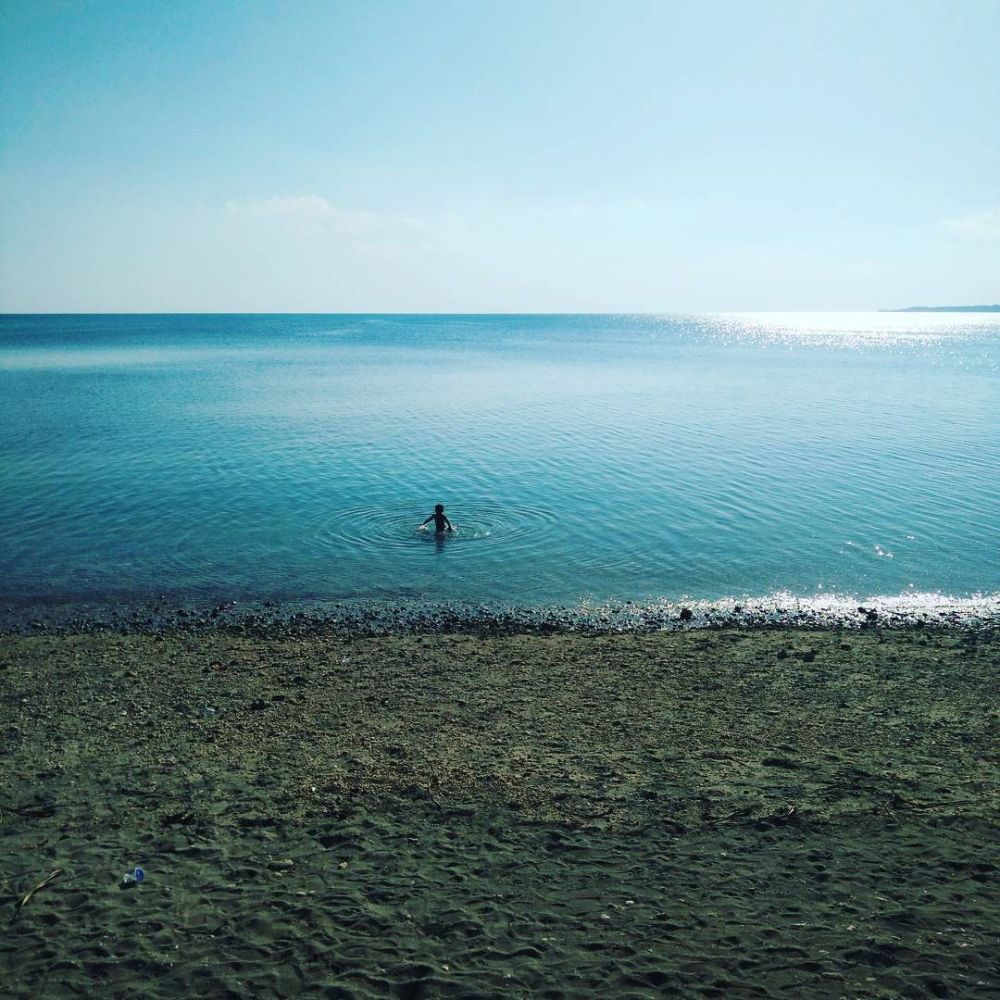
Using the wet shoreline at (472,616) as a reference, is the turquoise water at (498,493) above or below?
above

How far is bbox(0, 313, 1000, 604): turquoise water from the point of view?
23.3 metres

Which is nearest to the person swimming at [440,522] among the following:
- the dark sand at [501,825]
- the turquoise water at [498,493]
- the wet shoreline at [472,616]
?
the turquoise water at [498,493]

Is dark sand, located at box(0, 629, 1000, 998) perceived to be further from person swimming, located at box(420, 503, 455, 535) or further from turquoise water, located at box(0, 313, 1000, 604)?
person swimming, located at box(420, 503, 455, 535)

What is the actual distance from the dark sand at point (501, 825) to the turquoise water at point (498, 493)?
6.59 meters

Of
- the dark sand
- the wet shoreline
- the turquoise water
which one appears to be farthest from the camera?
the turquoise water

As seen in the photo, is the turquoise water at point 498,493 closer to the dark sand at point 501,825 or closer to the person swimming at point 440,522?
the person swimming at point 440,522

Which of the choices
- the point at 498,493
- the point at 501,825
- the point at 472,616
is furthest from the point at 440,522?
the point at 501,825

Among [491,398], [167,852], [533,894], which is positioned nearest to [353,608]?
[167,852]

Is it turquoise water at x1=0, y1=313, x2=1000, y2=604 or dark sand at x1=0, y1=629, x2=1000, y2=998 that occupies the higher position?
turquoise water at x1=0, y1=313, x2=1000, y2=604

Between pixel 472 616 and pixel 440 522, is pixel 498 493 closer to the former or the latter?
pixel 440 522

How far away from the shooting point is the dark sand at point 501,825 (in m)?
8.04

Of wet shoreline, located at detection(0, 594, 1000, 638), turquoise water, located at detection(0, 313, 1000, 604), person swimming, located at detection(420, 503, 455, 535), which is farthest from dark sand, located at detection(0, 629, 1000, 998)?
person swimming, located at detection(420, 503, 455, 535)

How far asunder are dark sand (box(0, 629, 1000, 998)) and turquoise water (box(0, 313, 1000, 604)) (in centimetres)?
659

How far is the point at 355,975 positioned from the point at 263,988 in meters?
1.01
